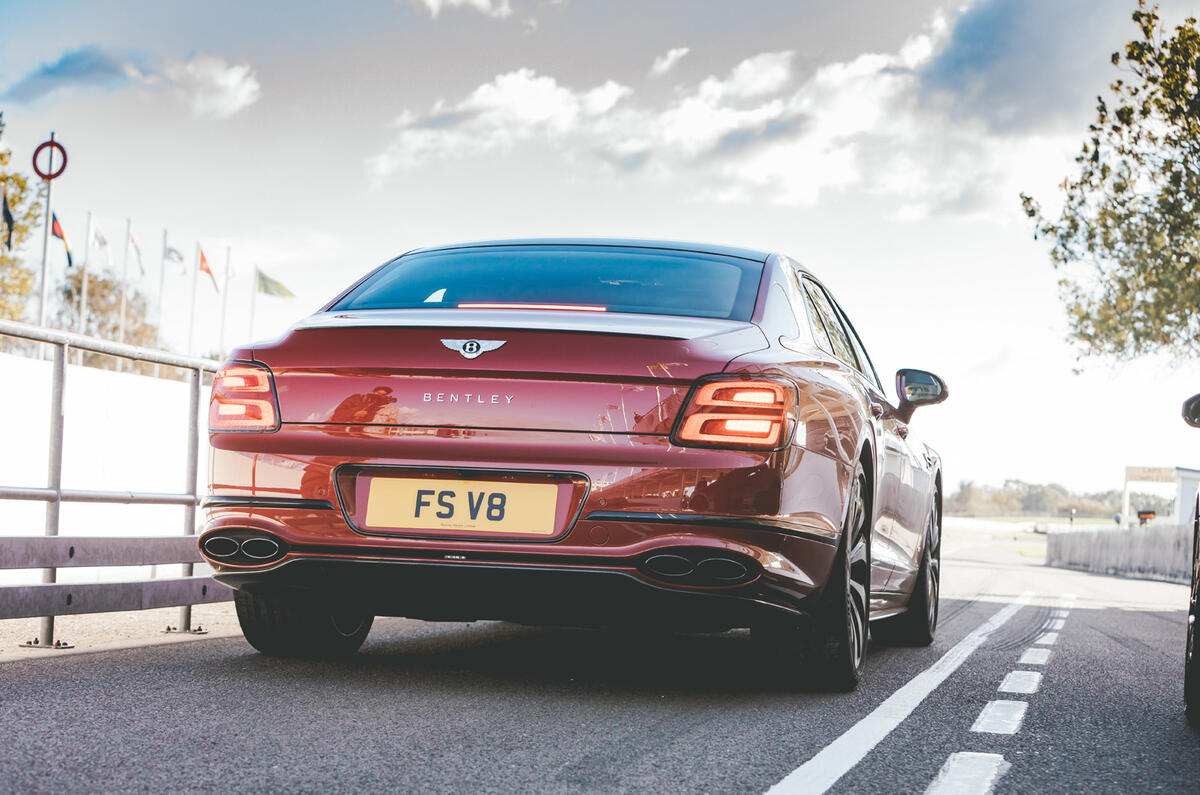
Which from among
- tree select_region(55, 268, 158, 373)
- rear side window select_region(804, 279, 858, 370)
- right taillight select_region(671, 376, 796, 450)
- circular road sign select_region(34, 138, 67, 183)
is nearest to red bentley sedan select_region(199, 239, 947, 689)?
right taillight select_region(671, 376, 796, 450)

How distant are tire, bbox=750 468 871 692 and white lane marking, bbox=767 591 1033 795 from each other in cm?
22

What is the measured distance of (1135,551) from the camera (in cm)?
3591

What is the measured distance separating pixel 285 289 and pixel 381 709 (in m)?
47.9

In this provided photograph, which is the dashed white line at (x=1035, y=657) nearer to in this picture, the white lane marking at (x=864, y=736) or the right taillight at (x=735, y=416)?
the white lane marking at (x=864, y=736)

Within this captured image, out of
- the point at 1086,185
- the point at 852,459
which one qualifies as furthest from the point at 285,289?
the point at 852,459

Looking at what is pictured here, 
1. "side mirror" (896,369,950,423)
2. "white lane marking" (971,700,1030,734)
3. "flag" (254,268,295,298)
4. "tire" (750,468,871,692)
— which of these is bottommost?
"white lane marking" (971,700,1030,734)

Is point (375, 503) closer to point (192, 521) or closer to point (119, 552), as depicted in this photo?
point (119, 552)

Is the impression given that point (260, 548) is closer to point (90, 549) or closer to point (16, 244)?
point (90, 549)

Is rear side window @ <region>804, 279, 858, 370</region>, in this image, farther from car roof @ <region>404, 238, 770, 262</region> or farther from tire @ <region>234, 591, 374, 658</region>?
tire @ <region>234, 591, 374, 658</region>

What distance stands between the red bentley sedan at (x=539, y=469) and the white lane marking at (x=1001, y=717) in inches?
24.4

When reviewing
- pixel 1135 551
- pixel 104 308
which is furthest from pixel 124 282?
pixel 1135 551

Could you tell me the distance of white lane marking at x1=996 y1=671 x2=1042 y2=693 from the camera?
5.65m

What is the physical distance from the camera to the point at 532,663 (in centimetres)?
586

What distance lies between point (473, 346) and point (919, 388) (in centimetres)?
304
